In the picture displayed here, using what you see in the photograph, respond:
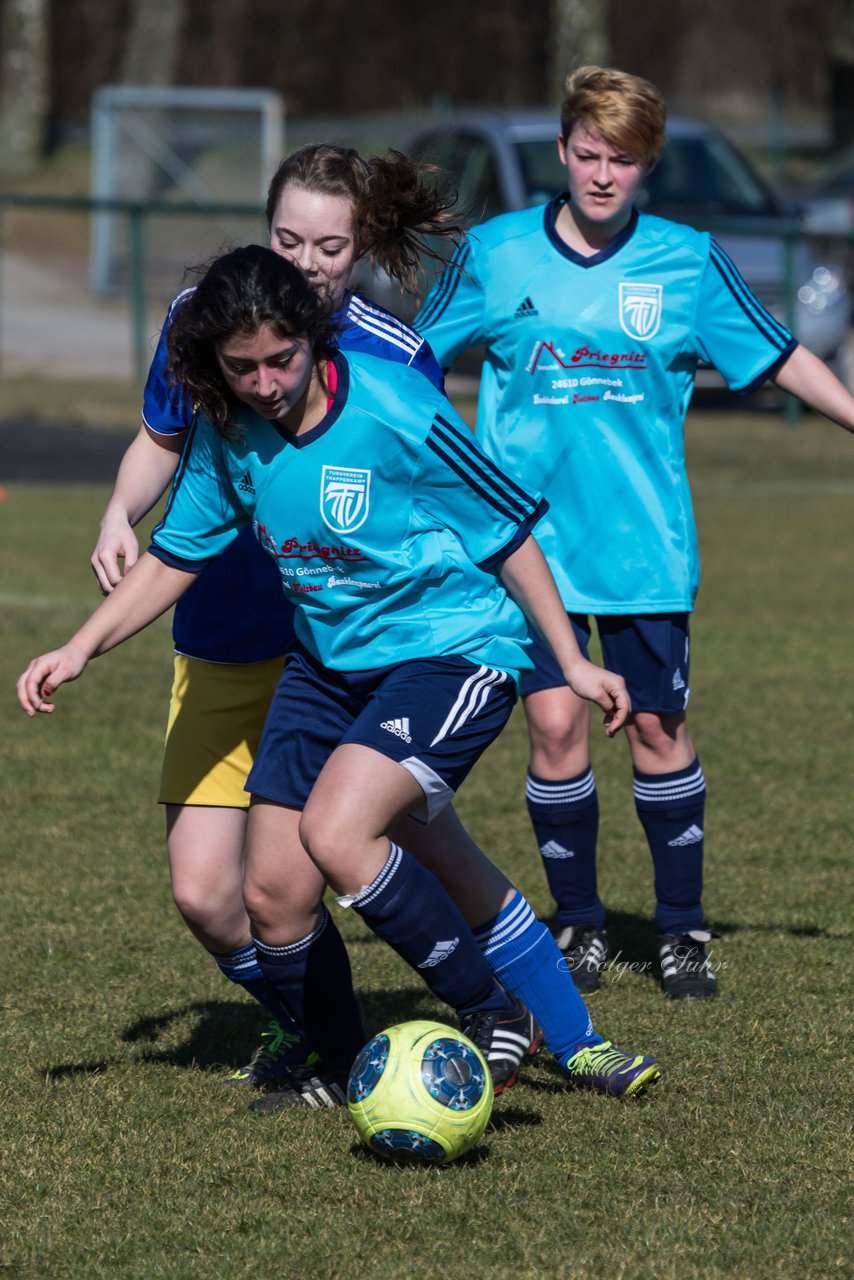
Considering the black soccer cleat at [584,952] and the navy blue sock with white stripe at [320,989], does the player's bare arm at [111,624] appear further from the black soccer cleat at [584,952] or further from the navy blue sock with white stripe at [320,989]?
the black soccer cleat at [584,952]

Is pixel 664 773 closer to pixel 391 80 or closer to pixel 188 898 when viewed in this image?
pixel 188 898

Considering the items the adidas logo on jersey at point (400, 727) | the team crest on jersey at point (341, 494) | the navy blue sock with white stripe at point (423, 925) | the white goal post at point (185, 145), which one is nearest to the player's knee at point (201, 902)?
the navy blue sock with white stripe at point (423, 925)

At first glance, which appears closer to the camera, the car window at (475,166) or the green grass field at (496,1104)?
the green grass field at (496,1104)

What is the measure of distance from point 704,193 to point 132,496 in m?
13.4

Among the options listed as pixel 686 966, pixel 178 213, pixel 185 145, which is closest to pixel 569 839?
pixel 686 966

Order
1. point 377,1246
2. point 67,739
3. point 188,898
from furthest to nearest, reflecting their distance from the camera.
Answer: point 67,739 → point 188,898 → point 377,1246

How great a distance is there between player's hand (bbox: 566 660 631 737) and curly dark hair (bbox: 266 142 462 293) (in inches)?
33.6

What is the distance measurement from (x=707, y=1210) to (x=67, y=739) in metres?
4.30

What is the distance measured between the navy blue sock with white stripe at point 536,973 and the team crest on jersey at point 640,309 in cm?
143

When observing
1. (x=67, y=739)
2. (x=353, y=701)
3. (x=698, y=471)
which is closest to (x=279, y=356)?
(x=353, y=701)

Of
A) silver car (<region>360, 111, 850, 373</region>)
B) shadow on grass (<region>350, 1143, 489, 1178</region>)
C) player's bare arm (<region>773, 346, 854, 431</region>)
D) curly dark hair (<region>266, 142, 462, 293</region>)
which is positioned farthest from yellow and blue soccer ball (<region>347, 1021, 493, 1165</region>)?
silver car (<region>360, 111, 850, 373</region>)

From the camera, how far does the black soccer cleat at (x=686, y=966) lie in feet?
15.2

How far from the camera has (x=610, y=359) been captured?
15.4ft

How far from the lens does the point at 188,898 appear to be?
4031mm
